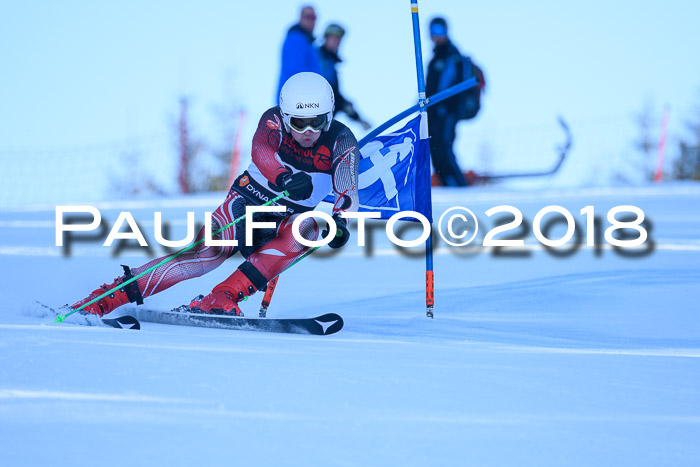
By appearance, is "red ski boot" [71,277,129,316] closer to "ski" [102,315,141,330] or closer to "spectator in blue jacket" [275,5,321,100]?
"ski" [102,315,141,330]

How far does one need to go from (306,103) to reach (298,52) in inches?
134

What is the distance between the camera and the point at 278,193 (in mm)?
4785

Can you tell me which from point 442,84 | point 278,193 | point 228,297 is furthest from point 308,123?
point 442,84

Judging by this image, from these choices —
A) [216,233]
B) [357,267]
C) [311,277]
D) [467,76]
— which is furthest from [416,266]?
[216,233]

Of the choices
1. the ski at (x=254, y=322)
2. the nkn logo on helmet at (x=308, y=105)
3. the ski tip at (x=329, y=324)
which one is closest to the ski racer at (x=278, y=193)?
the nkn logo on helmet at (x=308, y=105)

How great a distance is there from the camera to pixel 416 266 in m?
7.33

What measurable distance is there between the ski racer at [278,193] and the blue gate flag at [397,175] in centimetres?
38

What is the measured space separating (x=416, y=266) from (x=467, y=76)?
2.15 metres

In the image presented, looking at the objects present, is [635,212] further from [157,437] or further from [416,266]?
→ [157,437]

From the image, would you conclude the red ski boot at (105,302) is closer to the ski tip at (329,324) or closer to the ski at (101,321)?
the ski at (101,321)

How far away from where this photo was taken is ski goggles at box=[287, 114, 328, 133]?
454 centimetres

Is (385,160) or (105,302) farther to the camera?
(385,160)

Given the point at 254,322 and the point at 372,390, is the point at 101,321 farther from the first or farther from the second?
the point at 372,390

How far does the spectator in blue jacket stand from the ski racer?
3011mm
